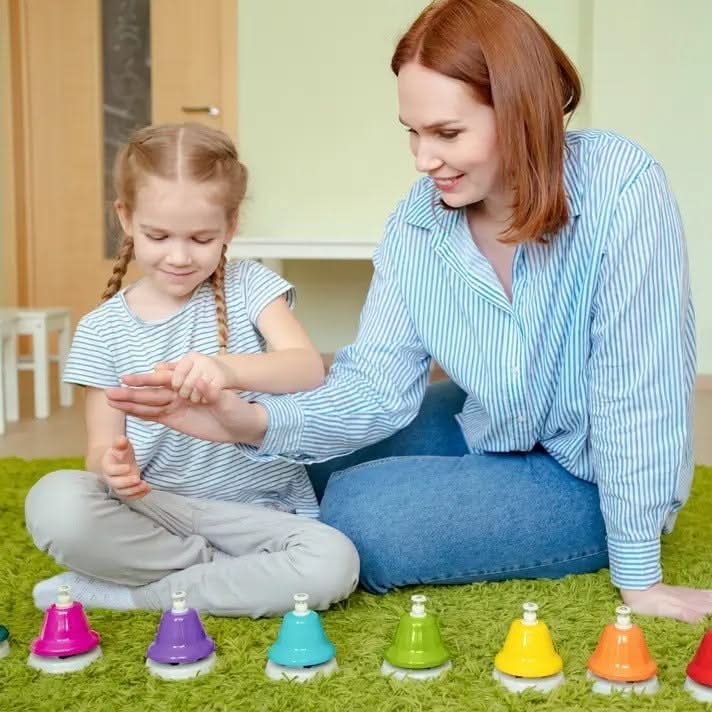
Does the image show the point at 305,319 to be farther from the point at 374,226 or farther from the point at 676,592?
the point at 676,592

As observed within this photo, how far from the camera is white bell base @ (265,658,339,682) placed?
1.09m

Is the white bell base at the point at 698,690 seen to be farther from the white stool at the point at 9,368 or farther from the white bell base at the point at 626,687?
the white stool at the point at 9,368

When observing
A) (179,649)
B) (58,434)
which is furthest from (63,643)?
(58,434)

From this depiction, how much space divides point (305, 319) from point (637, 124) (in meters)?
1.70

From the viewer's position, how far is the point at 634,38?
4.01 metres

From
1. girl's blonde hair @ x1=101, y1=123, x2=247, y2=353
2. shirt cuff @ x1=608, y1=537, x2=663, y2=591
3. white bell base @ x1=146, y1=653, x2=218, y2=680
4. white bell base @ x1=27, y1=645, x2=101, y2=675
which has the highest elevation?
girl's blonde hair @ x1=101, y1=123, x2=247, y2=353

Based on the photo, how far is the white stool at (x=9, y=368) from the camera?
3406mm

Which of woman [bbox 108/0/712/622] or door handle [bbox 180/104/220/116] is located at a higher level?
door handle [bbox 180/104/220/116]

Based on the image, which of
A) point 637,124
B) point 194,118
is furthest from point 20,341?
point 637,124

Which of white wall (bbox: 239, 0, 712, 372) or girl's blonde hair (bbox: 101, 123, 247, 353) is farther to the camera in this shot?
white wall (bbox: 239, 0, 712, 372)

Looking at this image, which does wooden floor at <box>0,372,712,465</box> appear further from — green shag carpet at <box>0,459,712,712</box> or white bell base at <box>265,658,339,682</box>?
white bell base at <box>265,658,339,682</box>

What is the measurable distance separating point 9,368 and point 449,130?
8.64 ft

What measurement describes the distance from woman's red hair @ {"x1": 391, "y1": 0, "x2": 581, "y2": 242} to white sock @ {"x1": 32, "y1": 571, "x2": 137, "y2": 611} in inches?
28.2

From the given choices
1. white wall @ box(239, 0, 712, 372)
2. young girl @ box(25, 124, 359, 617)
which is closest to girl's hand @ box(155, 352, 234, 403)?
young girl @ box(25, 124, 359, 617)
